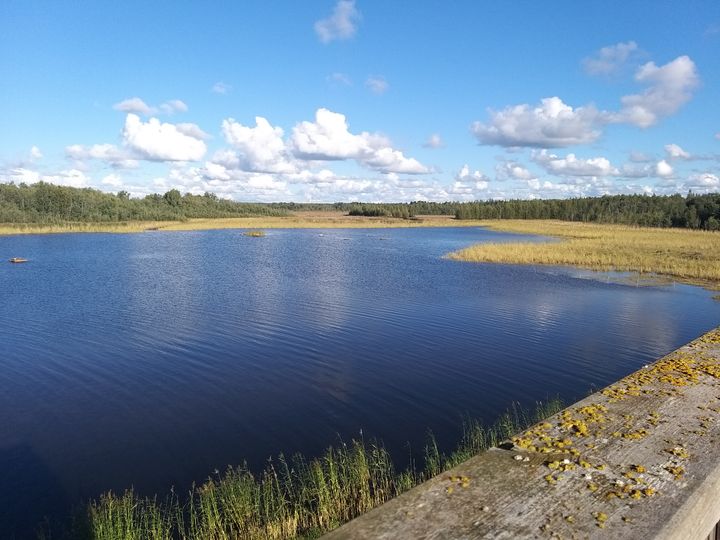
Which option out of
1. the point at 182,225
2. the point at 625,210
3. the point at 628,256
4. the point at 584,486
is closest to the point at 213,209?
the point at 182,225

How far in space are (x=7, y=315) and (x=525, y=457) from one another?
2278 centimetres

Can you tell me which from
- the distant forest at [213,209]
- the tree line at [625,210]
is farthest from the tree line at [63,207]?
the tree line at [625,210]

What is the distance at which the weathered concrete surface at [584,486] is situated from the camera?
4531 millimetres

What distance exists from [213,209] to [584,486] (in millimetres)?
157525

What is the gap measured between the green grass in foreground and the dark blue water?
0.60m

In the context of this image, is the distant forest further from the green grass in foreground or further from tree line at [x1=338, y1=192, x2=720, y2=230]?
the green grass in foreground

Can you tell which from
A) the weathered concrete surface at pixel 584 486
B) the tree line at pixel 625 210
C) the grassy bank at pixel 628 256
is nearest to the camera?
the weathered concrete surface at pixel 584 486

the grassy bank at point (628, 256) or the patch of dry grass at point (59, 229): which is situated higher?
the patch of dry grass at point (59, 229)

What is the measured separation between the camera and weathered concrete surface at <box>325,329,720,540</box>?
178 inches

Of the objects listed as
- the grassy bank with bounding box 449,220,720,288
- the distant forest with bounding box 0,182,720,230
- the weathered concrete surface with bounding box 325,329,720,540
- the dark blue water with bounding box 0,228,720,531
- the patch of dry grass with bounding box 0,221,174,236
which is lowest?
the dark blue water with bounding box 0,228,720,531

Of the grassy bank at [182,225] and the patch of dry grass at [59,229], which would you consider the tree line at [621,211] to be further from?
the patch of dry grass at [59,229]

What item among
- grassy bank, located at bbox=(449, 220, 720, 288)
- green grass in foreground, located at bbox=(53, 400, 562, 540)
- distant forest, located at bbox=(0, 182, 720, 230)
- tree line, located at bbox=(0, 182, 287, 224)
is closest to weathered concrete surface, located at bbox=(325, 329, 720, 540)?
green grass in foreground, located at bbox=(53, 400, 562, 540)

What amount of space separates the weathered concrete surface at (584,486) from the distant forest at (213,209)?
301ft

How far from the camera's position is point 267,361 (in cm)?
1497
